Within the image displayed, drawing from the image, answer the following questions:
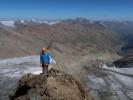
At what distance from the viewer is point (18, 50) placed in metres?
124

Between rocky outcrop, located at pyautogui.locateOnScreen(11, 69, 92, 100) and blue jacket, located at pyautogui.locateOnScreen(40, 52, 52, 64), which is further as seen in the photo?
blue jacket, located at pyautogui.locateOnScreen(40, 52, 52, 64)

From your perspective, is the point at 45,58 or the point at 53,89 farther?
the point at 45,58

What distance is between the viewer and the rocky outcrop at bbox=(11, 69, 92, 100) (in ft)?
48.5

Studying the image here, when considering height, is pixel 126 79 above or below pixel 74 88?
below

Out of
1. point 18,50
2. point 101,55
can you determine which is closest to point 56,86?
point 18,50

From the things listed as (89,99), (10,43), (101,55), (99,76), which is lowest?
(101,55)

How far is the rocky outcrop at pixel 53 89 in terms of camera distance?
14797 mm

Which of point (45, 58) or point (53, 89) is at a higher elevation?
point (45, 58)

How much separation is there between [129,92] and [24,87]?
964 inches

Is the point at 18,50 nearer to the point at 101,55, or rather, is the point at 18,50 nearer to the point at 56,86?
the point at 101,55

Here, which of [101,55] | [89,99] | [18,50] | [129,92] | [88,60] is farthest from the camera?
[101,55]

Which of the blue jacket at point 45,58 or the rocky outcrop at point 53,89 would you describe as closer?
the rocky outcrop at point 53,89

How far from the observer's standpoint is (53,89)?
1492 cm

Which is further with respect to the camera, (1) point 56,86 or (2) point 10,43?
(2) point 10,43
